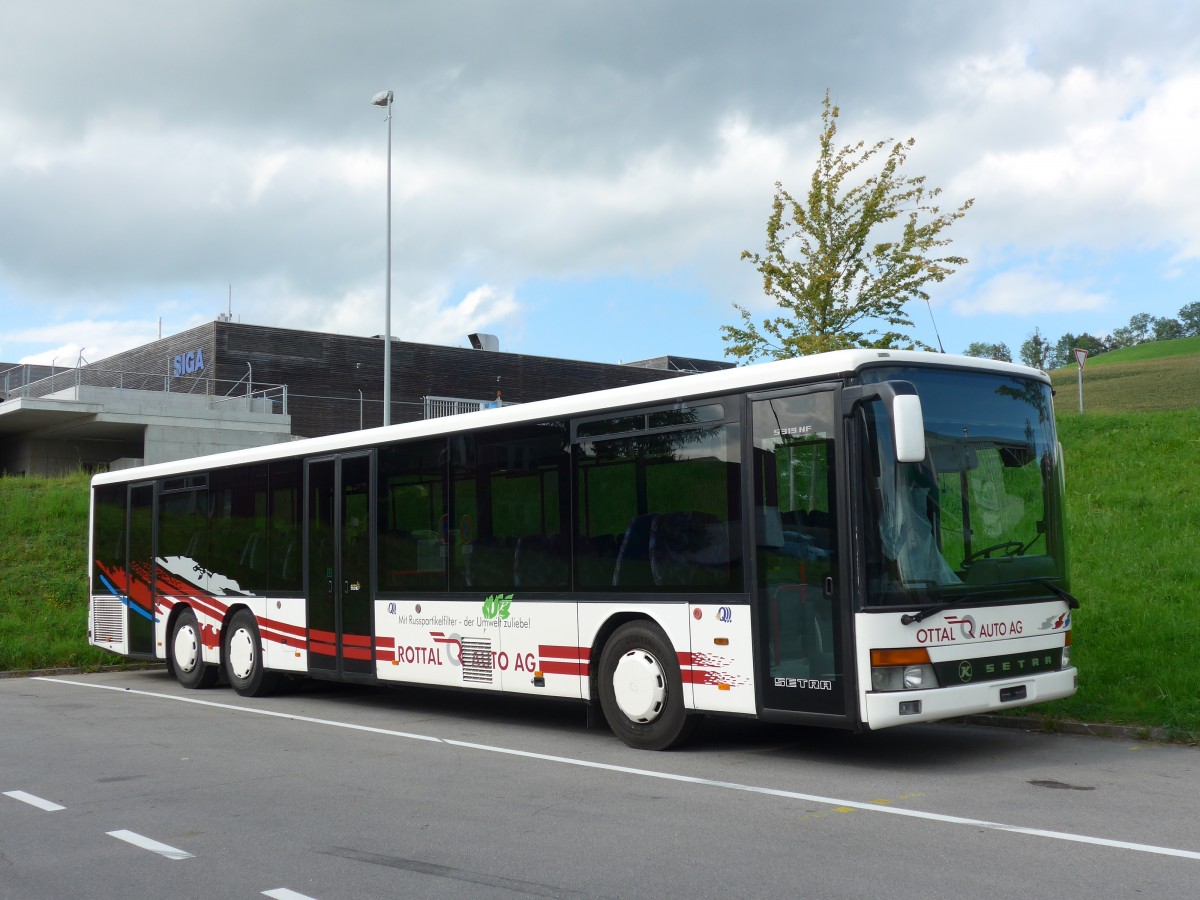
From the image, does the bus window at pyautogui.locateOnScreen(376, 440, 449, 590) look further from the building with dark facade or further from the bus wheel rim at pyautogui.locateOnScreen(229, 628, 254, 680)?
the building with dark facade

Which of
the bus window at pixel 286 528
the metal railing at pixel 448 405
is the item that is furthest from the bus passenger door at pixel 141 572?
the metal railing at pixel 448 405

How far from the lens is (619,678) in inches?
403

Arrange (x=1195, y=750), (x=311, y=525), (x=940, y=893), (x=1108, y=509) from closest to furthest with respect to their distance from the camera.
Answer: (x=940, y=893) → (x=1195, y=750) → (x=311, y=525) → (x=1108, y=509)

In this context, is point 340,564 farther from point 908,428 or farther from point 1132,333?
point 1132,333

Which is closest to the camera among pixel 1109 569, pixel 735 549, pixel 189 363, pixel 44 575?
pixel 735 549

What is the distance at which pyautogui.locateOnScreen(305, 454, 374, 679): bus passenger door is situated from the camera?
13336 mm

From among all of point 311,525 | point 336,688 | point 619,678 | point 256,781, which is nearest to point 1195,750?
point 619,678

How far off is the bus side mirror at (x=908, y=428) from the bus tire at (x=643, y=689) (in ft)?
8.78

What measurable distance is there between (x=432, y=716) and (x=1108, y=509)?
1125cm

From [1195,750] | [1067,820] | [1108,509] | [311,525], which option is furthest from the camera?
[1108,509]

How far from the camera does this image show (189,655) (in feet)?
54.5

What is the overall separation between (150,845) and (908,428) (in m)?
5.18

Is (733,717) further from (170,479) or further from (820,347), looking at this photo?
(820,347)

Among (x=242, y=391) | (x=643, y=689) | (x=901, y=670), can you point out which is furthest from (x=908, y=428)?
(x=242, y=391)
